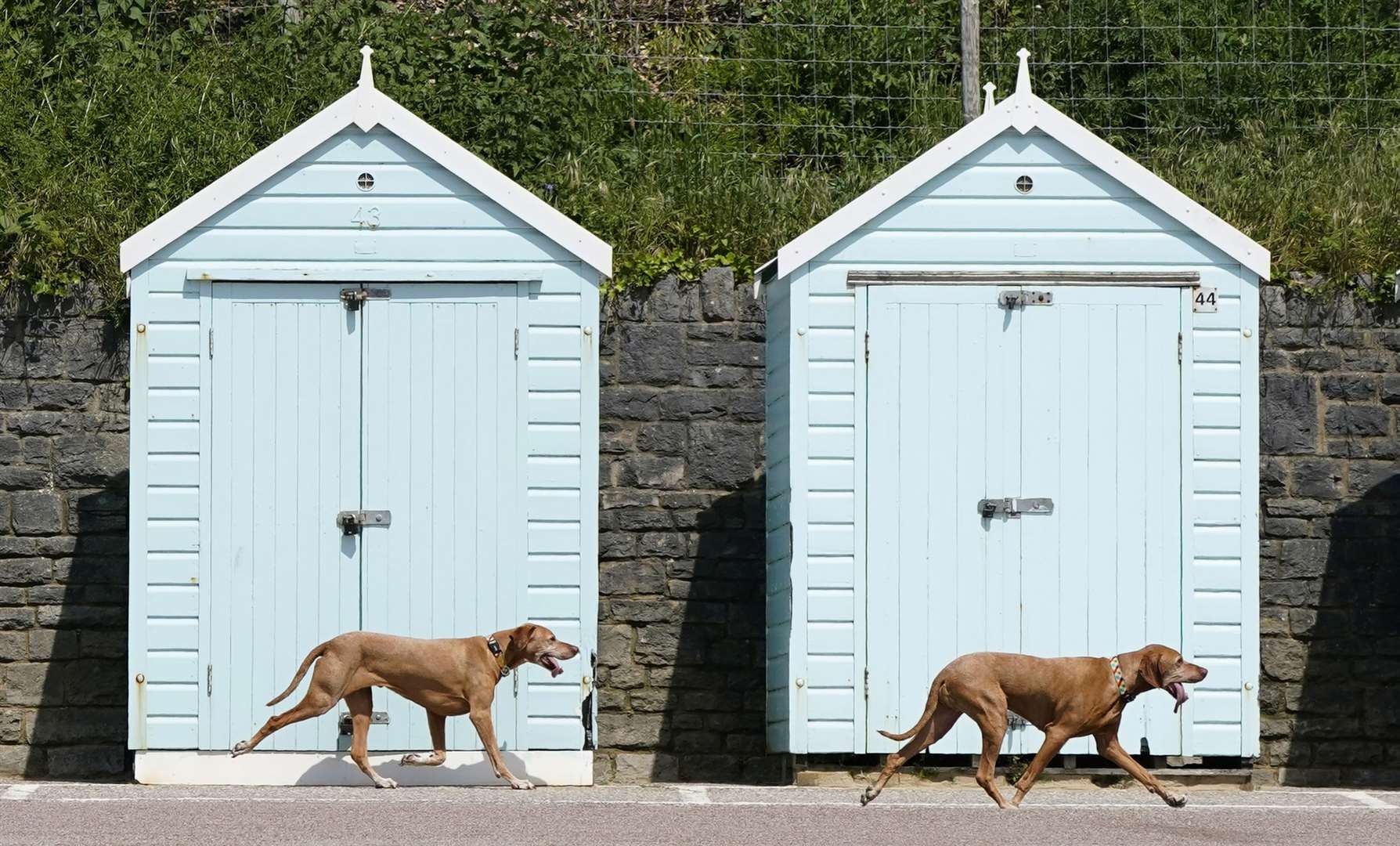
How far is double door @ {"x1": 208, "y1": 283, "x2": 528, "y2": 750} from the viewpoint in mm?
10000

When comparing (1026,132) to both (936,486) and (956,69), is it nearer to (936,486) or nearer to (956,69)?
(936,486)

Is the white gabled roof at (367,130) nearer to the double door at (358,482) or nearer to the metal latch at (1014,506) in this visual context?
the double door at (358,482)

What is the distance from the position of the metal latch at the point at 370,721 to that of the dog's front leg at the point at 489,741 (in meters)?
0.56

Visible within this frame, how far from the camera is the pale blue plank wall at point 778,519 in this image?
10305 millimetres

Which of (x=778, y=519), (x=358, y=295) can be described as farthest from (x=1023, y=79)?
(x=358, y=295)

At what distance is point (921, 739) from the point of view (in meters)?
8.95

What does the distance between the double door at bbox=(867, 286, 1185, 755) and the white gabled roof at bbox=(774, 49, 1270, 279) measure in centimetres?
36

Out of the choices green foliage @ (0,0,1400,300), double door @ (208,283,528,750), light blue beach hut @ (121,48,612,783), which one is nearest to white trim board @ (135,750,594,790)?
light blue beach hut @ (121,48,612,783)

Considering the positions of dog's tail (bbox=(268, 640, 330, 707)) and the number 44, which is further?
the number 44

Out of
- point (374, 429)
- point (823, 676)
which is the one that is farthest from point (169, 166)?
point (823, 676)

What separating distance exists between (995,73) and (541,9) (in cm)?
328

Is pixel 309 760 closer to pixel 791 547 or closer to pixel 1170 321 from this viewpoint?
pixel 791 547

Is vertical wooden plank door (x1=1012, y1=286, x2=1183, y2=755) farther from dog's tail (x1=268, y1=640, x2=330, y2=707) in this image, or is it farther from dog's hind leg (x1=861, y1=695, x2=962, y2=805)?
dog's tail (x1=268, y1=640, x2=330, y2=707)

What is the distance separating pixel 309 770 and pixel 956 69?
757 cm
